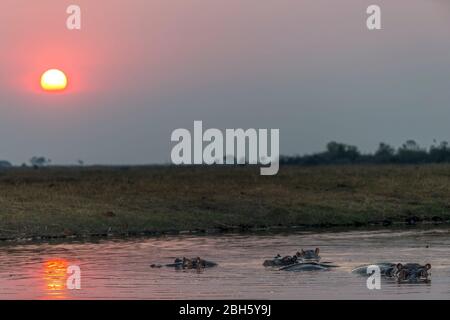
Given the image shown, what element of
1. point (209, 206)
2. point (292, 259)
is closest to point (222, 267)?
point (292, 259)

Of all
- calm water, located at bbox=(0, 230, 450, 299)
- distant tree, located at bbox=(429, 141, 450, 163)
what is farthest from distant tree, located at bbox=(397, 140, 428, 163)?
calm water, located at bbox=(0, 230, 450, 299)

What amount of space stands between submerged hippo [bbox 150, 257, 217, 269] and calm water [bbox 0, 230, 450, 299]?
1.25ft

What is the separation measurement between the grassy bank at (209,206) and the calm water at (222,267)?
365cm

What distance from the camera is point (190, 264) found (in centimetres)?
2731

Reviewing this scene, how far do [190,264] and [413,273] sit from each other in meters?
5.81

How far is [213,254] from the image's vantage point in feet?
101

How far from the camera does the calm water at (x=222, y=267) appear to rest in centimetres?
2259

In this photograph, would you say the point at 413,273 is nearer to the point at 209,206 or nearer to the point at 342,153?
the point at 209,206

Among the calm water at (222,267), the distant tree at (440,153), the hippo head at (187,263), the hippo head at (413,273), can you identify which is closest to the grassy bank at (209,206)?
the calm water at (222,267)

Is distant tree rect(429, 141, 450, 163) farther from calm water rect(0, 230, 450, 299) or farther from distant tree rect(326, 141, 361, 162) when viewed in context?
calm water rect(0, 230, 450, 299)

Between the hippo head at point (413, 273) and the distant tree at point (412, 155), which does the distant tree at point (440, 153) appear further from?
the hippo head at point (413, 273)
